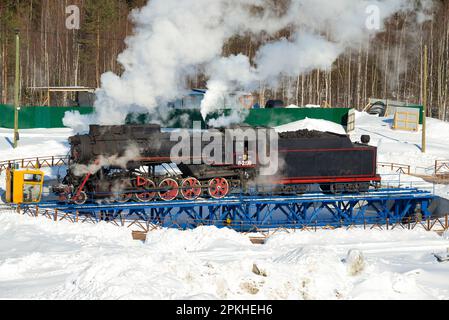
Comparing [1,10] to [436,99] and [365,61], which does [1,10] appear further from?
[436,99]

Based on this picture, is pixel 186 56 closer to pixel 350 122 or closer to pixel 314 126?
pixel 314 126

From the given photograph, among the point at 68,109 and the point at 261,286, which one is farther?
the point at 68,109

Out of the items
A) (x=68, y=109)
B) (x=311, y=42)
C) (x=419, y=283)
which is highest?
(x=311, y=42)

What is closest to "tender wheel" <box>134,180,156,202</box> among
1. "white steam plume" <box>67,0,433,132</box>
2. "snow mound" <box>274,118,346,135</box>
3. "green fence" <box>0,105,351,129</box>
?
"white steam plume" <box>67,0,433,132</box>

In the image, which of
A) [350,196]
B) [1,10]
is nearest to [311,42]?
[350,196]

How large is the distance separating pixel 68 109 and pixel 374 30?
3379 centimetres

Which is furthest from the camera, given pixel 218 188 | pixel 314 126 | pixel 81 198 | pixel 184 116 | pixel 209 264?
pixel 184 116

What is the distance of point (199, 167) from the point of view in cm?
2819

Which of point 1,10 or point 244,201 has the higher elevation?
point 1,10

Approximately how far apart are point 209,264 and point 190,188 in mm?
10595

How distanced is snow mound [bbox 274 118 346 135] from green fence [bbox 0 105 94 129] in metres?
15.9

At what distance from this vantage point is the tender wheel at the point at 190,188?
92.3 ft

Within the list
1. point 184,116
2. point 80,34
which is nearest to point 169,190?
point 184,116

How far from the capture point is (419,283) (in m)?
17.7
